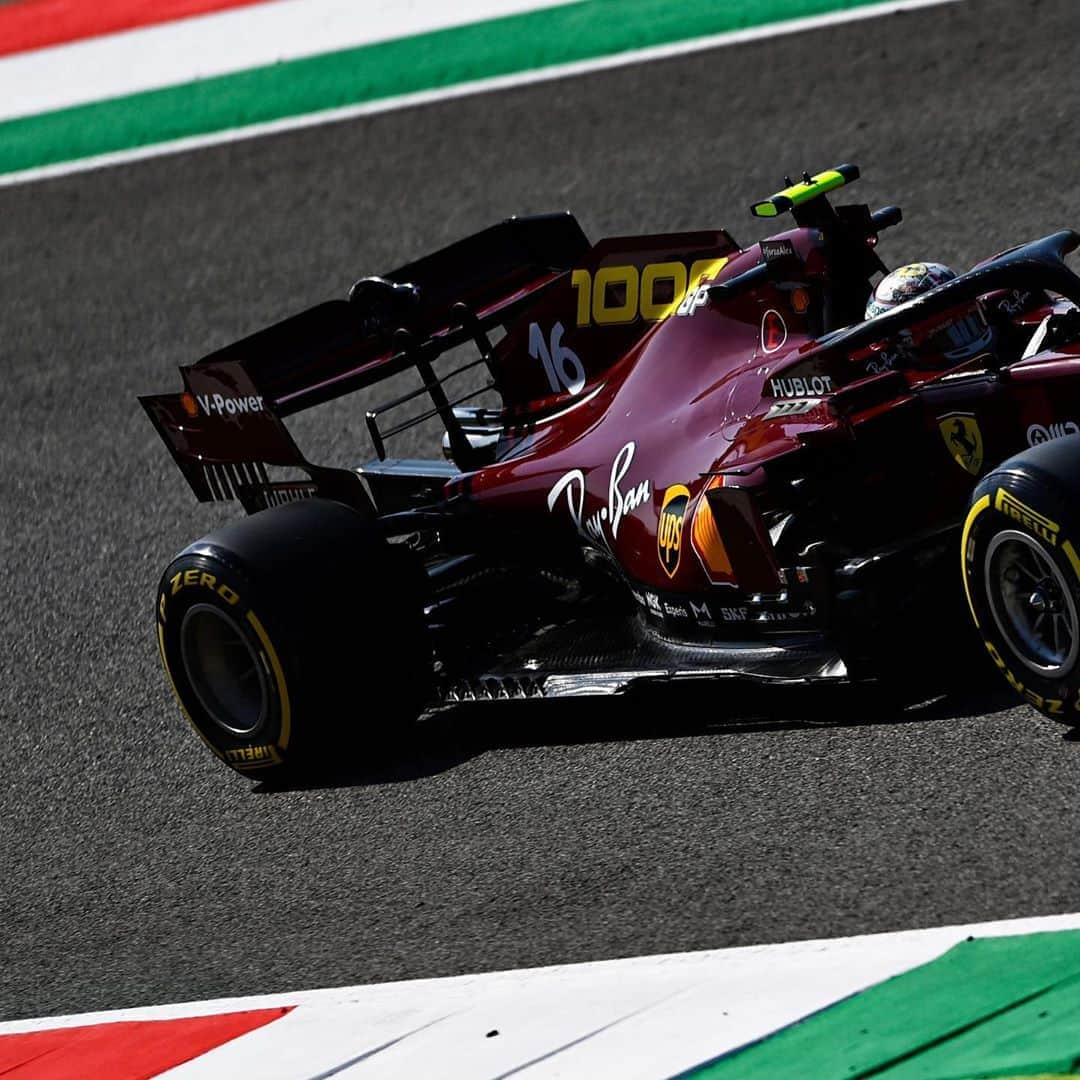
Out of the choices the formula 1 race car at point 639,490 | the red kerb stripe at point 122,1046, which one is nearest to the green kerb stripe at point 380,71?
the formula 1 race car at point 639,490

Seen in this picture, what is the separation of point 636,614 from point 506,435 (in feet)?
3.11

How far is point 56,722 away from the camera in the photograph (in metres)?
7.39

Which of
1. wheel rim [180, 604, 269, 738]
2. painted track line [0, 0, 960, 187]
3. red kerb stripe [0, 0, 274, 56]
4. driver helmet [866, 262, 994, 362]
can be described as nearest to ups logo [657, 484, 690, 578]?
driver helmet [866, 262, 994, 362]

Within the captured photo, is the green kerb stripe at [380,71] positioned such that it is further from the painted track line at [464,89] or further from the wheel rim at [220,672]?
the wheel rim at [220,672]

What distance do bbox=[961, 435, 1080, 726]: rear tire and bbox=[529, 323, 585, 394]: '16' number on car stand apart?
213cm

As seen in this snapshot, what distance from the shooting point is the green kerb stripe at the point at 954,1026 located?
3.79 metres

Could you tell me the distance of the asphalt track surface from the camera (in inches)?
197

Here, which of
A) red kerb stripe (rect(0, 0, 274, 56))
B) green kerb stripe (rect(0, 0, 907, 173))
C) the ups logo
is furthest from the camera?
red kerb stripe (rect(0, 0, 274, 56))

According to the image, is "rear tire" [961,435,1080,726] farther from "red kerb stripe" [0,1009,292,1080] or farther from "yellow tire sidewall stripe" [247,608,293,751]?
"yellow tire sidewall stripe" [247,608,293,751]

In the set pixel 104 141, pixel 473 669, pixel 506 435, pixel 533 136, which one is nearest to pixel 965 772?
pixel 473 669

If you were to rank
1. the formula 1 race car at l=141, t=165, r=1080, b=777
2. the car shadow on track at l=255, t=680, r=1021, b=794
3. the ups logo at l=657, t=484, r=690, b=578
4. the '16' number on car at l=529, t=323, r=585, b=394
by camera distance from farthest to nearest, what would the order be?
the '16' number on car at l=529, t=323, r=585, b=394
the ups logo at l=657, t=484, r=690, b=578
the car shadow on track at l=255, t=680, r=1021, b=794
the formula 1 race car at l=141, t=165, r=1080, b=777

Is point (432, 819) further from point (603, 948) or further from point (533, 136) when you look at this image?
point (533, 136)

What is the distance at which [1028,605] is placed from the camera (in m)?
5.06

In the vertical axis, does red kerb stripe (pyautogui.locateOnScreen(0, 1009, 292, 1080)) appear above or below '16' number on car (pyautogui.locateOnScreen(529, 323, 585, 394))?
below
